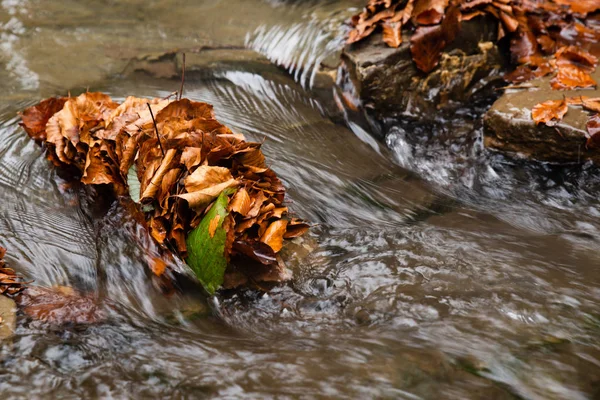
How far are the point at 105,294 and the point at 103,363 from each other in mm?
546

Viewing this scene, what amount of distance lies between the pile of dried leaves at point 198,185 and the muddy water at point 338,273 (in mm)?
173

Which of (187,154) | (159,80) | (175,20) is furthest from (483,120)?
(175,20)

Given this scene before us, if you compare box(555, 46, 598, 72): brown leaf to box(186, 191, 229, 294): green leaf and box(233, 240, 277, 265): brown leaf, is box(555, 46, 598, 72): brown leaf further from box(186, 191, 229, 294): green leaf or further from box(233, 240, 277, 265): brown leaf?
box(186, 191, 229, 294): green leaf

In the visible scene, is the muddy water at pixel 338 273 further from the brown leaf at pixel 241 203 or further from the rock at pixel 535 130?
the brown leaf at pixel 241 203

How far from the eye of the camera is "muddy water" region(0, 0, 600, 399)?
191cm

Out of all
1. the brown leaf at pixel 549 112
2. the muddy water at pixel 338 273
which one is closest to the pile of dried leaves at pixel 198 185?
the muddy water at pixel 338 273

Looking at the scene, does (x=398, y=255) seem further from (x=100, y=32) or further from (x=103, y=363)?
(x=100, y=32)

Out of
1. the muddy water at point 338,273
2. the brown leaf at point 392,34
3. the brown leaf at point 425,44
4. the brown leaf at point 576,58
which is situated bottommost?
the muddy water at point 338,273

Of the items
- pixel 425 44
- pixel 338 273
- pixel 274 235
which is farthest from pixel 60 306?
pixel 425 44

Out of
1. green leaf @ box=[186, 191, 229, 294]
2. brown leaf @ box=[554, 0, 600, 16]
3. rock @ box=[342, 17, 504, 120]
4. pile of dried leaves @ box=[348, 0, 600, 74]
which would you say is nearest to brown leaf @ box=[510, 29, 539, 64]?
pile of dried leaves @ box=[348, 0, 600, 74]

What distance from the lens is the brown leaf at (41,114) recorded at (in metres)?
3.44

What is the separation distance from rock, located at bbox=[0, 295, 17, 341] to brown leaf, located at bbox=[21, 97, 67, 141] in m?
1.45

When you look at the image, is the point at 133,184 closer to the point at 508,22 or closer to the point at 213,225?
the point at 213,225

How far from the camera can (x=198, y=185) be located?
2.52 meters
